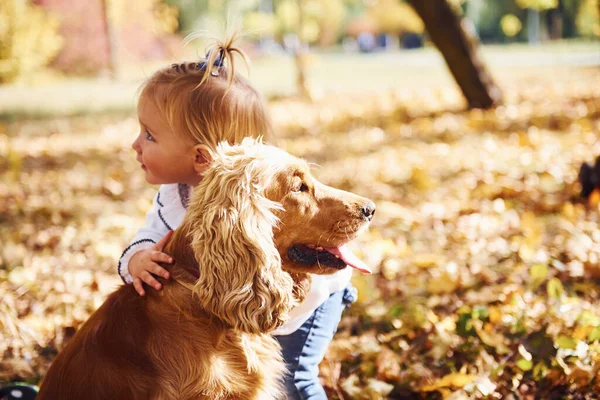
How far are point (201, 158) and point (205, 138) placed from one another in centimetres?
11

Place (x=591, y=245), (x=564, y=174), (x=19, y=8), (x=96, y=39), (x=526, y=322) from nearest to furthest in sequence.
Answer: (x=526, y=322), (x=591, y=245), (x=564, y=174), (x=19, y=8), (x=96, y=39)

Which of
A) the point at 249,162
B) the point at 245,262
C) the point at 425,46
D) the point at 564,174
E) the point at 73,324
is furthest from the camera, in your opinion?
the point at 425,46

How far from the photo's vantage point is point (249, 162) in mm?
2488

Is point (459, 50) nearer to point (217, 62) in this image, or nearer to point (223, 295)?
point (217, 62)

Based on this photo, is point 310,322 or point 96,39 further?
point 96,39

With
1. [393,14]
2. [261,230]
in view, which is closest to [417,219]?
[261,230]

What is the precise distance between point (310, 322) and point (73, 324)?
1.81 m

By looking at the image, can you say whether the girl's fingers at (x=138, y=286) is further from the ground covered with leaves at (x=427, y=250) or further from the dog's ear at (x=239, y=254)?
the ground covered with leaves at (x=427, y=250)

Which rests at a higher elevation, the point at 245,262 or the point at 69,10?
the point at 69,10

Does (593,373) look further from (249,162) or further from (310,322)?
(249,162)

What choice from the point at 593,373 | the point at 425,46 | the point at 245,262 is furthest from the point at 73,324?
the point at 425,46

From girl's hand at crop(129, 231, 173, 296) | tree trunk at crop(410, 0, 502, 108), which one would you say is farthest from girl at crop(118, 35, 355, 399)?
tree trunk at crop(410, 0, 502, 108)

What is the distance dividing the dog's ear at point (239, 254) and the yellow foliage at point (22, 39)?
1588cm

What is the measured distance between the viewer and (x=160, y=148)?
9.45 ft
